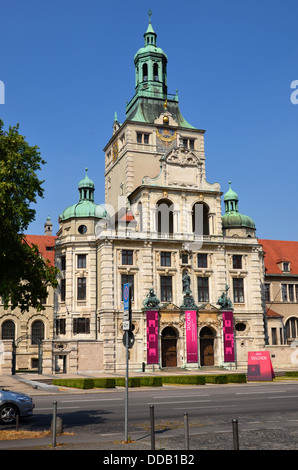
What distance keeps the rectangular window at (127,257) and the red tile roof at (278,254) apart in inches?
907

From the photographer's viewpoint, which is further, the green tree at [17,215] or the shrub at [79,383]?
the shrub at [79,383]

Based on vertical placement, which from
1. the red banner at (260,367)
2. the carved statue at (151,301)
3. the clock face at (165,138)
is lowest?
the red banner at (260,367)

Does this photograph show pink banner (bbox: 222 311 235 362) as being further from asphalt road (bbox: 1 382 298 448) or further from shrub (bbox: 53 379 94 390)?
asphalt road (bbox: 1 382 298 448)

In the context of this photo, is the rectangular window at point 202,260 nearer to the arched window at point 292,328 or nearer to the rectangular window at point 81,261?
the rectangular window at point 81,261

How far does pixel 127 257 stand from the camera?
57031 mm

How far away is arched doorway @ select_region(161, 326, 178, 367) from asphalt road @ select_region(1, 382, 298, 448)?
26856mm

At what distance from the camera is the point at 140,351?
55.0 m

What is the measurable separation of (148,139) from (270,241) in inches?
1023

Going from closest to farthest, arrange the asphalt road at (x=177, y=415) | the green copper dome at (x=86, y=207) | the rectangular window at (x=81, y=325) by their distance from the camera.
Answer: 1. the asphalt road at (x=177, y=415)
2. the rectangular window at (x=81, y=325)
3. the green copper dome at (x=86, y=207)

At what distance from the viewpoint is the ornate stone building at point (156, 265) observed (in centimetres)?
5500

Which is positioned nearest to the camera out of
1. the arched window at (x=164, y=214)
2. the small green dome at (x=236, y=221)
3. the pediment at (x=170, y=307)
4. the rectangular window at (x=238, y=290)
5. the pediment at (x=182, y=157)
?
the pediment at (x=170, y=307)

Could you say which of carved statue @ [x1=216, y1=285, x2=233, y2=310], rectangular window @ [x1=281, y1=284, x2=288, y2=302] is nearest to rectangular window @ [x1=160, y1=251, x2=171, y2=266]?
carved statue @ [x1=216, y1=285, x2=233, y2=310]

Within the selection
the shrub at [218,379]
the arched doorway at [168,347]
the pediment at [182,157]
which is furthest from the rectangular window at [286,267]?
the shrub at [218,379]

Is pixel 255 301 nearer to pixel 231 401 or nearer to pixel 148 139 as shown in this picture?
pixel 148 139
